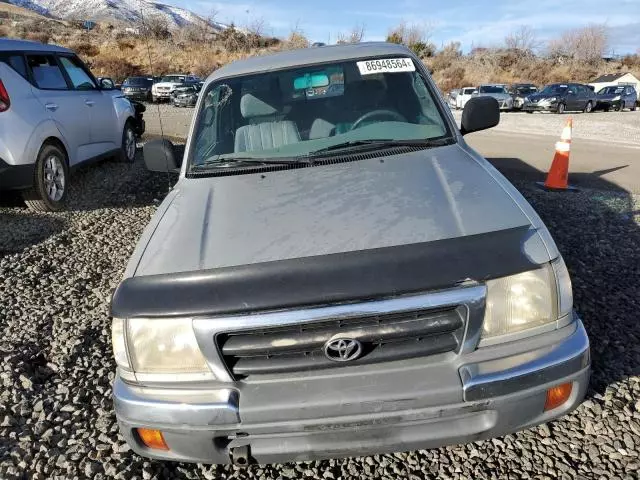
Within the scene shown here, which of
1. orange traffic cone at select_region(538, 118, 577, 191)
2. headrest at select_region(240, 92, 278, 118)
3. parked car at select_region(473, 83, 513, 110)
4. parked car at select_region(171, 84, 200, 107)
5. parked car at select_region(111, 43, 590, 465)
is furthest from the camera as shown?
parked car at select_region(473, 83, 513, 110)

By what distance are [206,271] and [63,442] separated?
1.41m

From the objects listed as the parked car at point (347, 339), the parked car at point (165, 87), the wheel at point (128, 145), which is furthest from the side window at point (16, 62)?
the parked car at point (165, 87)

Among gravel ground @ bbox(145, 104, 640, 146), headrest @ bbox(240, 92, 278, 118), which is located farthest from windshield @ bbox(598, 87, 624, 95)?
headrest @ bbox(240, 92, 278, 118)

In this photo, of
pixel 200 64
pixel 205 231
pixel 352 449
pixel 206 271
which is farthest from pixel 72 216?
pixel 200 64

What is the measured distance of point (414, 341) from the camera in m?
1.83

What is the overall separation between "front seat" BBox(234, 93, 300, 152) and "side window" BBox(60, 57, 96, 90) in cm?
479

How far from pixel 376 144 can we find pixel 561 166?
4.68 m

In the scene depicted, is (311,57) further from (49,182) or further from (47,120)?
(49,182)

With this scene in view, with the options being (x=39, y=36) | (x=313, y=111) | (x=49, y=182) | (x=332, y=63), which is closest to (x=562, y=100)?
(x=49, y=182)

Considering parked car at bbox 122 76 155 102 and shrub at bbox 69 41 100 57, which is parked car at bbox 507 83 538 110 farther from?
shrub at bbox 69 41 100 57

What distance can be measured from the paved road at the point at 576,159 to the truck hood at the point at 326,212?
18.5 ft

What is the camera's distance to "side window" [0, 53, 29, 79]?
5.59 metres

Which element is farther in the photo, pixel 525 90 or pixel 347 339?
pixel 525 90

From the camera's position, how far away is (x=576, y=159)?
30.9 feet
